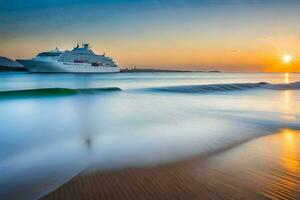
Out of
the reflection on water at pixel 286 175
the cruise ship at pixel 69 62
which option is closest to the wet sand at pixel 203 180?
the reflection on water at pixel 286 175

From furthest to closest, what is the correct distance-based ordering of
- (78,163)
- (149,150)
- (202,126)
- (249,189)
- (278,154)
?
(202,126), (149,150), (278,154), (78,163), (249,189)

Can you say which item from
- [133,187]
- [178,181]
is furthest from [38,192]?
[178,181]

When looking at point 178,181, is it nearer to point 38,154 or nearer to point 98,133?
point 38,154

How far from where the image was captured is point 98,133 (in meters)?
8.64

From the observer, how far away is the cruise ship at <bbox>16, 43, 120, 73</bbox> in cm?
8794

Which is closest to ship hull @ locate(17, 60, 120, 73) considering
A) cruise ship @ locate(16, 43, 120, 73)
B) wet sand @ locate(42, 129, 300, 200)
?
cruise ship @ locate(16, 43, 120, 73)

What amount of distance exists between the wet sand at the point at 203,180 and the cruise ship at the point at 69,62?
8909cm

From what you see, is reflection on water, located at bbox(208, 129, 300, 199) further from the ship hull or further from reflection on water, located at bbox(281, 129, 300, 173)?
the ship hull

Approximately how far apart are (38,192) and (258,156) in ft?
13.2

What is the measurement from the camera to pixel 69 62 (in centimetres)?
9231

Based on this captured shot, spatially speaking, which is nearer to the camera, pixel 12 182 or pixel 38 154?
pixel 12 182

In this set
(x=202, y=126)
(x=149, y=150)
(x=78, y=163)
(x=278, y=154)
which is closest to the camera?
(x=78, y=163)

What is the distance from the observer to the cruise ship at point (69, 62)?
87938mm

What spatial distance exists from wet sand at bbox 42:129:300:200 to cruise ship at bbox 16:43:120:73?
89.1m
